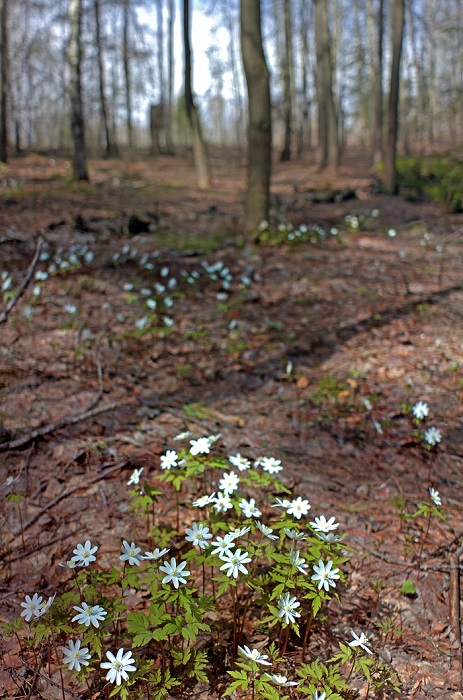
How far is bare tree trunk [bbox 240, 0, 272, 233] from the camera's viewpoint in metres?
7.50

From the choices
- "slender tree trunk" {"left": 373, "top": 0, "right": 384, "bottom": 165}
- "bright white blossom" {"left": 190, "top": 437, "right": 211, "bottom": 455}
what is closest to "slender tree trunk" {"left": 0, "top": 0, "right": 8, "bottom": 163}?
"slender tree trunk" {"left": 373, "top": 0, "right": 384, "bottom": 165}

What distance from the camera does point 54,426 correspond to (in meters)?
3.27

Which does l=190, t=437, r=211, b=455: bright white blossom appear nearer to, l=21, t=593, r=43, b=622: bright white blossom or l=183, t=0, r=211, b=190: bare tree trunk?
l=21, t=593, r=43, b=622: bright white blossom

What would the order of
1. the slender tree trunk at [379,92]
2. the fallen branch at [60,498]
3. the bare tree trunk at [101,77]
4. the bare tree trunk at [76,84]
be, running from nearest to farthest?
1. the fallen branch at [60,498]
2. the bare tree trunk at [76,84]
3. the slender tree trunk at [379,92]
4. the bare tree trunk at [101,77]

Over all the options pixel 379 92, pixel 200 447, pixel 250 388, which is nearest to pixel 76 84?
pixel 250 388

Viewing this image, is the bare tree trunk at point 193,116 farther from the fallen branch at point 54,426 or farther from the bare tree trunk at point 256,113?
the fallen branch at point 54,426

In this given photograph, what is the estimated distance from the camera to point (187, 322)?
5.40m

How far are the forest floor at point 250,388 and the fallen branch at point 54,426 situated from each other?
0.06 ft

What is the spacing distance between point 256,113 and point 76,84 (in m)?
5.71

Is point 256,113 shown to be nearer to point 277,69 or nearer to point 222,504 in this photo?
point 222,504

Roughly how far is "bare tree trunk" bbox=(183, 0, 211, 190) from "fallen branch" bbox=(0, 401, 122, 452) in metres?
10.6

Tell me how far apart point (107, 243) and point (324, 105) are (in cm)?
1248

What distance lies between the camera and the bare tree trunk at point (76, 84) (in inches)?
424

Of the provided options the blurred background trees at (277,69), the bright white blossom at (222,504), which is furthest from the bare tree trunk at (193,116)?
the bright white blossom at (222,504)
